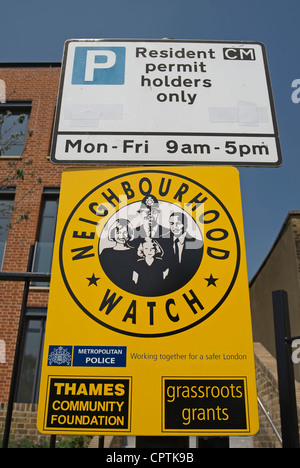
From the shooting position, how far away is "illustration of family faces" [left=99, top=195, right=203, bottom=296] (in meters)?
1.34

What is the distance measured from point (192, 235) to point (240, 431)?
0.66 meters

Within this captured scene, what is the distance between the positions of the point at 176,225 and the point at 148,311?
34 cm

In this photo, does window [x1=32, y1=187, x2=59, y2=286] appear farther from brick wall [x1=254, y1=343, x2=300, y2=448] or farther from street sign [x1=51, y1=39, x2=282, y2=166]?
street sign [x1=51, y1=39, x2=282, y2=166]

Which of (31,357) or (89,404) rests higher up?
(31,357)

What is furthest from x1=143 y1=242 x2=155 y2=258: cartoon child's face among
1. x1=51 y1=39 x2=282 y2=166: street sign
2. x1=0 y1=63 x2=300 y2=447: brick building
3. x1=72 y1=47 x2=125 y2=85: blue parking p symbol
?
x1=0 y1=63 x2=300 y2=447: brick building

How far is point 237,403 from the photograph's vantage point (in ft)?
3.94

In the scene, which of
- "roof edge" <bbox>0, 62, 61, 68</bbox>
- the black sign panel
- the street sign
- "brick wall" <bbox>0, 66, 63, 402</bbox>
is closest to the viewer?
the black sign panel

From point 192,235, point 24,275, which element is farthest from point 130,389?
point 24,275

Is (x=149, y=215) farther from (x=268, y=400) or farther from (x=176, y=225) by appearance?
(x=268, y=400)

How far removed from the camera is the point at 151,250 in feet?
4.51

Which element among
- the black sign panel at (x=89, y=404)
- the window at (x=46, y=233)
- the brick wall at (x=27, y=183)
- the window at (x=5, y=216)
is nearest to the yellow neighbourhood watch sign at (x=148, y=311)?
the black sign panel at (x=89, y=404)

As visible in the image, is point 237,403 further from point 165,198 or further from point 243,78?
point 243,78

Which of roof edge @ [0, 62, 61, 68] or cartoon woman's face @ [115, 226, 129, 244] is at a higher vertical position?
roof edge @ [0, 62, 61, 68]

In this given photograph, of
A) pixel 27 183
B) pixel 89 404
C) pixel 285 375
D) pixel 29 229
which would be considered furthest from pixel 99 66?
pixel 27 183
